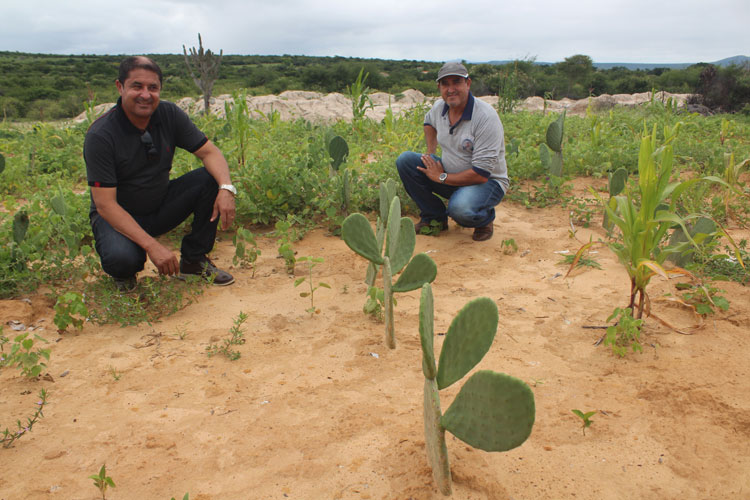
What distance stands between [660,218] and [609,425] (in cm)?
78

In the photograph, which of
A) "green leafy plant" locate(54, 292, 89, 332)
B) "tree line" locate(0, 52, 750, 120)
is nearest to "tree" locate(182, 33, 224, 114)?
"tree line" locate(0, 52, 750, 120)

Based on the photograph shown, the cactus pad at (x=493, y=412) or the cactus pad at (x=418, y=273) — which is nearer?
the cactus pad at (x=493, y=412)

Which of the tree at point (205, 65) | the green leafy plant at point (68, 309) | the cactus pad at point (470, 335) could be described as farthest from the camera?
the tree at point (205, 65)

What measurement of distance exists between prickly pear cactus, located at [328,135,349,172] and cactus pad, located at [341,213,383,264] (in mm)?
1742

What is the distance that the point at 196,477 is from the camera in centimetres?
152

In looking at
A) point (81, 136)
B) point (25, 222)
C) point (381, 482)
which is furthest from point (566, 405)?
point (81, 136)

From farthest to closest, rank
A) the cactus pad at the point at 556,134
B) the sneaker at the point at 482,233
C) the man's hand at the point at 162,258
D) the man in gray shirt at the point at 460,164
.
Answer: the cactus pad at the point at 556,134 → the sneaker at the point at 482,233 → the man in gray shirt at the point at 460,164 → the man's hand at the point at 162,258

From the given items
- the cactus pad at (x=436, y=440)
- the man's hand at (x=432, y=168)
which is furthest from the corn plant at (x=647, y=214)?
the man's hand at (x=432, y=168)

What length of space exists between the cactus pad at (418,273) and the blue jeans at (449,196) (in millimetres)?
1311

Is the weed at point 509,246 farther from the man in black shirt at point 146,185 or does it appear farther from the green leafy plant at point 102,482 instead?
the green leafy plant at point 102,482

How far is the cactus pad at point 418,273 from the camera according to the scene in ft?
6.82

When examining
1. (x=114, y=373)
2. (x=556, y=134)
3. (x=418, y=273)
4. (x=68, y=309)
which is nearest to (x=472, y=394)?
(x=418, y=273)

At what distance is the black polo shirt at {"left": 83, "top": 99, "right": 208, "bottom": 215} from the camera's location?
242cm

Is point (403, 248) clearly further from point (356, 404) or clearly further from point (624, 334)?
point (624, 334)
